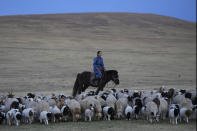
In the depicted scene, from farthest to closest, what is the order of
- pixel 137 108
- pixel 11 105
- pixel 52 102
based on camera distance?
1. pixel 52 102
2. pixel 11 105
3. pixel 137 108

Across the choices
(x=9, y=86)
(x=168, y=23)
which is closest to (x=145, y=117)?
(x=9, y=86)

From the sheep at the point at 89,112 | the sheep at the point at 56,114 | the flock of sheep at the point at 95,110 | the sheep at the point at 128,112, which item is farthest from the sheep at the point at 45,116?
the sheep at the point at 128,112

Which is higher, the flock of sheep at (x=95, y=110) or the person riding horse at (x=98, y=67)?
the person riding horse at (x=98, y=67)

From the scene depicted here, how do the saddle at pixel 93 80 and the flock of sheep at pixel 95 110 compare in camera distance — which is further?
the saddle at pixel 93 80

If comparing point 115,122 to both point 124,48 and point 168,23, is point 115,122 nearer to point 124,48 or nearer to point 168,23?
point 124,48

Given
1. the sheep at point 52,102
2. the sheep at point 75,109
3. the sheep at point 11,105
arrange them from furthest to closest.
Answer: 1. the sheep at point 52,102
2. the sheep at point 11,105
3. the sheep at point 75,109

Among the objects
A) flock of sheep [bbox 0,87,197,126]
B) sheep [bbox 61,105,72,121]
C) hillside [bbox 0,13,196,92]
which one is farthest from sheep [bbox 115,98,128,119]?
hillside [bbox 0,13,196,92]

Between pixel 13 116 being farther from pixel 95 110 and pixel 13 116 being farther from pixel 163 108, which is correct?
pixel 163 108

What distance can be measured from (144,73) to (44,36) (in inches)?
777

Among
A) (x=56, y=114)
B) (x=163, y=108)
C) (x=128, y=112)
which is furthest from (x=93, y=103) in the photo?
(x=163, y=108)

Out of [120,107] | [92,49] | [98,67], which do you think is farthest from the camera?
[92,49]

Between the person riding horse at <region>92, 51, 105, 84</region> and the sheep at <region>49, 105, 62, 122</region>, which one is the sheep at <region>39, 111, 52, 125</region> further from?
the person riding horse at <region>92, 51, 105, 84</region>

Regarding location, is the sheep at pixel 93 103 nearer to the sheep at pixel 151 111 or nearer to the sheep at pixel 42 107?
the sheep at pixel 42 107

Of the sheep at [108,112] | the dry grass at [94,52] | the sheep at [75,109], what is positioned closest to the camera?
the sheep at [75,109]
